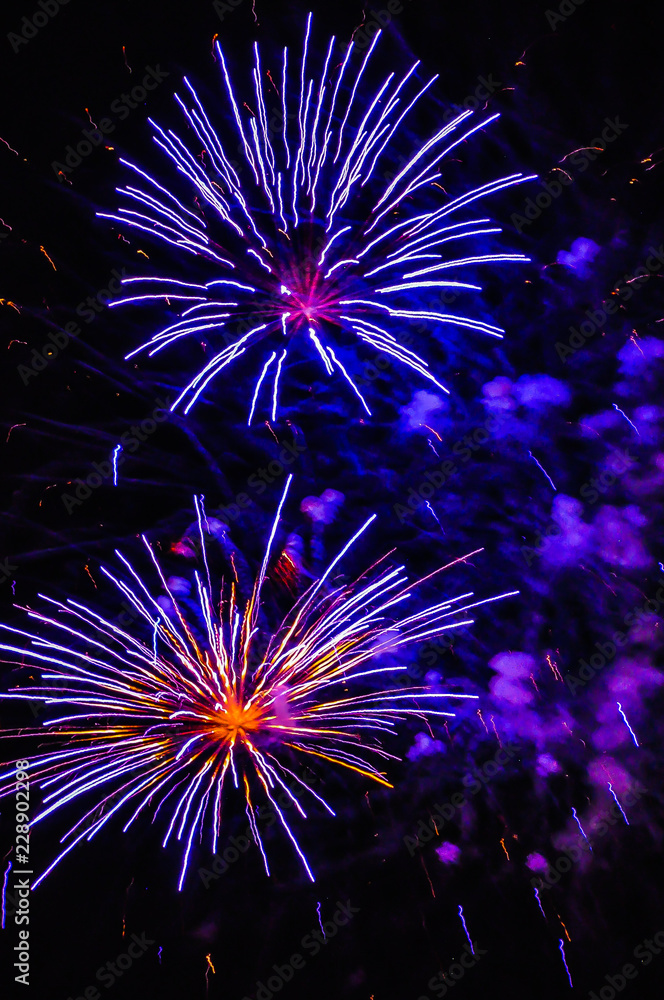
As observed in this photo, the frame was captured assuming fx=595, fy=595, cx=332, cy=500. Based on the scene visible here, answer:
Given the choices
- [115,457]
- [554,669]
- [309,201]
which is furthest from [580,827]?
[309,201]

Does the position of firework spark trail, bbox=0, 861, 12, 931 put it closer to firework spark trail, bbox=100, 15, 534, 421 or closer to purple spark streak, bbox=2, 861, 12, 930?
purple spark streak, bbox=2, 861, 12, 930

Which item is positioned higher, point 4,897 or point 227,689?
point 227,689

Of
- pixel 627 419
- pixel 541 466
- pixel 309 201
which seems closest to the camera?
pixel 309 201

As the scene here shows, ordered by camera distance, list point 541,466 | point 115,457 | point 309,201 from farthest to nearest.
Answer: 1. point 115,457
2. point 541,466
3. point 309,201

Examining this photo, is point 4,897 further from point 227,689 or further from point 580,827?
point 580,827

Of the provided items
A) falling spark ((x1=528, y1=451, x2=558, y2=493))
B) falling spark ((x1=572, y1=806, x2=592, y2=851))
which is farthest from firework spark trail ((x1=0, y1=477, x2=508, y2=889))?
falling spark ((x1=572, y1=806, x2=592, y2=851))

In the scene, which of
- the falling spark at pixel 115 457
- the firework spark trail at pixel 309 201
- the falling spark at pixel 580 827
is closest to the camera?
the firework spark trail at pixel 309 201

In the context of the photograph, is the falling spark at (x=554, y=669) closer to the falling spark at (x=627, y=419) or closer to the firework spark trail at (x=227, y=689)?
the firework spark trail at (x=227, y=689)

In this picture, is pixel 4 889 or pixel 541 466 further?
pixel 4 889

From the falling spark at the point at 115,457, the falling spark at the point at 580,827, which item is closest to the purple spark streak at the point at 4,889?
the falling spark at the point at 115,457
